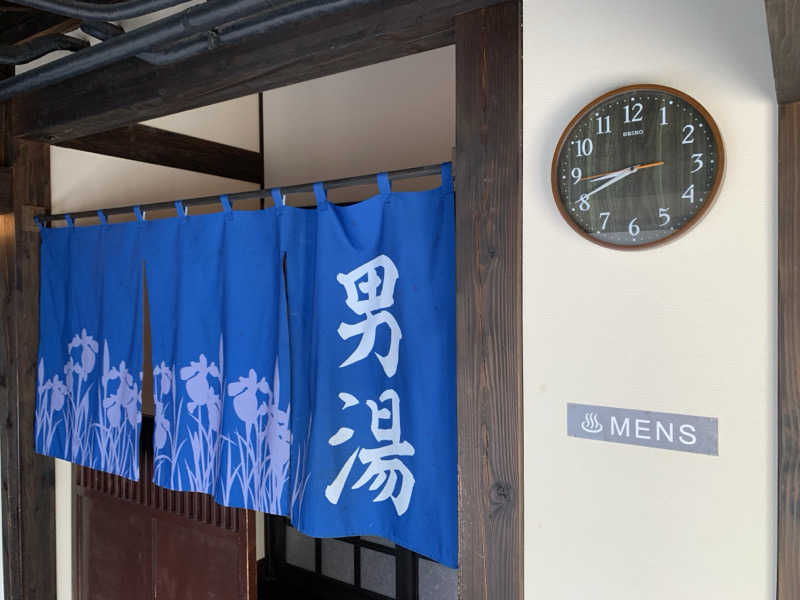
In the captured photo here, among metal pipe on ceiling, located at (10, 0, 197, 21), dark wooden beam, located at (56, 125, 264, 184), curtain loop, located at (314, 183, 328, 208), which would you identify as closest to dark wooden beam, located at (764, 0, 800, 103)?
curtain loop, located at (314, 183, 328, 208)

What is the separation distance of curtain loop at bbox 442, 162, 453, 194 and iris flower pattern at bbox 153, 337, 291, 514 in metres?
1.06

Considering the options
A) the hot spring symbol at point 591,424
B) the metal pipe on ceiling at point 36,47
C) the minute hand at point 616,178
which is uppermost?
the metal pipe on ceiling at point 36,47

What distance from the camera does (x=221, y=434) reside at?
2422mm

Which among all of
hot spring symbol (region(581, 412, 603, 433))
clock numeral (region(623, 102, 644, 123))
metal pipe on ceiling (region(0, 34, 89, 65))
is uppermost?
metal pipe on ceiling (region(0, 34, 89, 65))

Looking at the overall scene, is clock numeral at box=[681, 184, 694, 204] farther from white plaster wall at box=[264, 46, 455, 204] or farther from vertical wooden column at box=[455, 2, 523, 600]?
white plaster wall at box=[264, 46, 455, 204]

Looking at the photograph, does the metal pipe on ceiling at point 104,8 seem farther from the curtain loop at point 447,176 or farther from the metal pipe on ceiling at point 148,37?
the curtain loop at point 447,176

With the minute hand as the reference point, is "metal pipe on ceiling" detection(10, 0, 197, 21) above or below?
above

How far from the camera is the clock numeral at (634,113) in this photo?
55.6 inches

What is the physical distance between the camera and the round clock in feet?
4.38

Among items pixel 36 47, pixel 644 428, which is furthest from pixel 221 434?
pixel 36 47

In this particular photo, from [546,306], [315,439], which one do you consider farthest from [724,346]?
[315,439]

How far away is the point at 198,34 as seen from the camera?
6.88 ft

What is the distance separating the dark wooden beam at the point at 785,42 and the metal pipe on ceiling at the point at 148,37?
1.36m

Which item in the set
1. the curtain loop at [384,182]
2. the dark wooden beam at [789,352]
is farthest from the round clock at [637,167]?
the curtain loop at [384,182]
